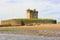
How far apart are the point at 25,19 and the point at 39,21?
4056mm

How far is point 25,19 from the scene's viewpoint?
2603 inches

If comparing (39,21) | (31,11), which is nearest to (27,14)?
(31,11)

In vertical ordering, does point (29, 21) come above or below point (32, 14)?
below

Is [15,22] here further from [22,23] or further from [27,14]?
[27,14]

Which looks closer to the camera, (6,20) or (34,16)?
(6,20)

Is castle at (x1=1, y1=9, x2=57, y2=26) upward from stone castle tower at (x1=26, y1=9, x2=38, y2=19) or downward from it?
downward

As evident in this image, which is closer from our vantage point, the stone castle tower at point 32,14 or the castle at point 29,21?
the castle at point 29,21

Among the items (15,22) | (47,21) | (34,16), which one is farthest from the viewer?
(34,16)

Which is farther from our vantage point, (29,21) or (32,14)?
(32,14)

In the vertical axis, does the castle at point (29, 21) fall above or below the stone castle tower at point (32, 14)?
below

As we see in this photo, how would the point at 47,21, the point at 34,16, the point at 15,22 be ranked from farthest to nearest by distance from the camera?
the point at 34,16, the point at 47,21, the point at 15,22

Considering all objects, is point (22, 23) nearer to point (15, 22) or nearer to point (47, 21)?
point (15, 22)

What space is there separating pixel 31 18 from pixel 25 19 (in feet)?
15.3

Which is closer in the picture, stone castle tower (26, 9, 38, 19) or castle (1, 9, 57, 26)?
castle (1, 9, 57, 26)
